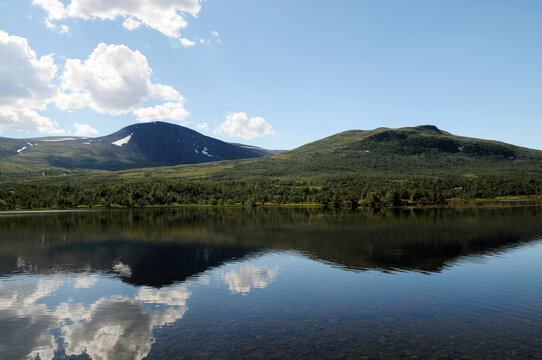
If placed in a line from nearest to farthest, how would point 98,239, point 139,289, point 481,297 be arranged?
point 481,297
point 139,289
point 98,239

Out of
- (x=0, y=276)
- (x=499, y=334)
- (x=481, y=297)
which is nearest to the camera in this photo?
(x=499, y=334)

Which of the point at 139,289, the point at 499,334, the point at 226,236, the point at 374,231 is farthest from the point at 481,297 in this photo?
the point at 226,236

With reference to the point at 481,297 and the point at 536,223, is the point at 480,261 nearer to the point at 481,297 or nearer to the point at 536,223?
the point at 481,297

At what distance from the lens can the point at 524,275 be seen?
4312 centimetres

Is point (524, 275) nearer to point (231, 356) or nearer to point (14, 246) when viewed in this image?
point (231, 356)

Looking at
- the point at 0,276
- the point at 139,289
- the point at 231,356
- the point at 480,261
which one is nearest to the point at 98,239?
the point at 0,276

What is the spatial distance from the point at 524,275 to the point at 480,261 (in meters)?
8.48

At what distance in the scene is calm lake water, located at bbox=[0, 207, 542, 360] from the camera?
77.9 feet

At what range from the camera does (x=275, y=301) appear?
34281mm

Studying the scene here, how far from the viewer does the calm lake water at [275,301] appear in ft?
77.9

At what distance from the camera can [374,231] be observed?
3396 inches

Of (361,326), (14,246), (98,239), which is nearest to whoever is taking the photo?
(361,326)

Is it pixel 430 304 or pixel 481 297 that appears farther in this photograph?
pixel 481 297

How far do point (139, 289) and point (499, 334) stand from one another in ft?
110
